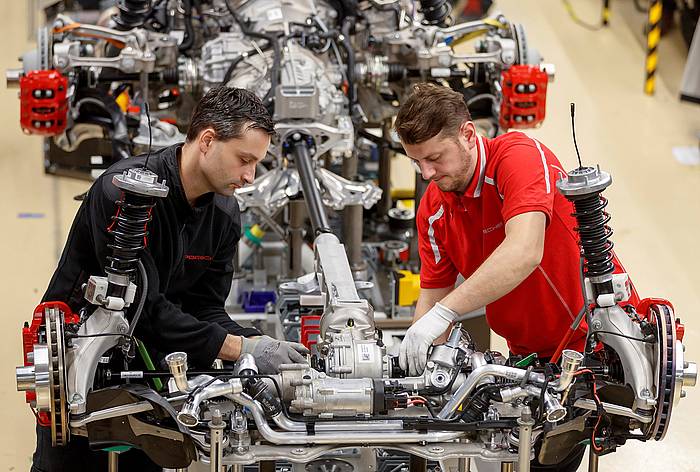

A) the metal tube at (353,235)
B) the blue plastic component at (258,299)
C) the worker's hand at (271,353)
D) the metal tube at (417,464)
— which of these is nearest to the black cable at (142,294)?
the worker's hand at (271,353)

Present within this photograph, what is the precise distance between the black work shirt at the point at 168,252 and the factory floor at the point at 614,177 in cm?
173

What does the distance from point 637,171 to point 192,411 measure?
6307mm

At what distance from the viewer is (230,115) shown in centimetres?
387

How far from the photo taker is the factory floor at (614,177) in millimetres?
5988

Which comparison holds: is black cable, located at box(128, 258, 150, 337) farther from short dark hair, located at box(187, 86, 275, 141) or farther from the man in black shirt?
short dark hair, located at box(187, 86, 275, 141)

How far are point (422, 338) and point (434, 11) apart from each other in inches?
152

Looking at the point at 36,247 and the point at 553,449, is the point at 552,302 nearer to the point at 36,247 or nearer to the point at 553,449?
the point at 553,449

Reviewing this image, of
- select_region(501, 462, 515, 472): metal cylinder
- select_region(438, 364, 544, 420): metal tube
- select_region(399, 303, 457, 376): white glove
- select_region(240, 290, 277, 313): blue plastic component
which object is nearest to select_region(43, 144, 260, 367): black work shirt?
select_region(399, 303, 457, 376): white glove

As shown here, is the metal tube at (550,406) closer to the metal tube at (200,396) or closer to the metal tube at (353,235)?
the metal tube at (200,396)

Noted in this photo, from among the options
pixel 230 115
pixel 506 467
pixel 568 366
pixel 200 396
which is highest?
pixel 230 115

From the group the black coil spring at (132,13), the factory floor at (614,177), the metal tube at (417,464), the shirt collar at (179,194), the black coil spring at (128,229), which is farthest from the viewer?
the black coil spring at (132,13)

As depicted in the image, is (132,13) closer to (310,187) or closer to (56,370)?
(310,187)

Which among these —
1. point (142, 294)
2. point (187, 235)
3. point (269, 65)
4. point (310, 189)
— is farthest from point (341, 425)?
point (269, 65)

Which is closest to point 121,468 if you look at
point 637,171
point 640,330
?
point 640,330
